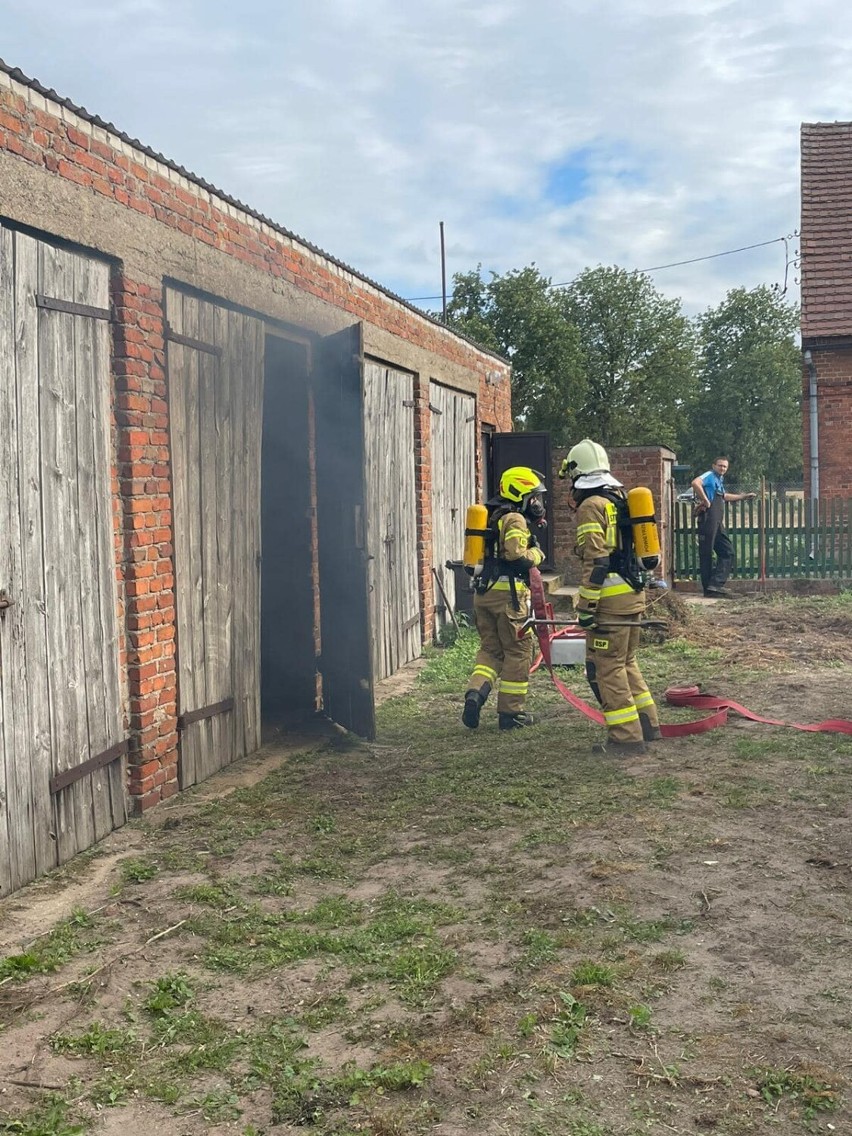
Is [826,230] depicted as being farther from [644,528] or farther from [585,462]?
[644,528]

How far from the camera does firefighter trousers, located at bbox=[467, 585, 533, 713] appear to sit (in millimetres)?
Answer: 7426

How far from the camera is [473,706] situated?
7.31 m

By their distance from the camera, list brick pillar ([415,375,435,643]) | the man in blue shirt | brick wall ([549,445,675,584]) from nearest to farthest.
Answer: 1. brick pillar ([415,375,435,643])
2. brick wall ([549,445,675,584])
3. the man in blue shirt

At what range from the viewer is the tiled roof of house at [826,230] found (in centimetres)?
1764

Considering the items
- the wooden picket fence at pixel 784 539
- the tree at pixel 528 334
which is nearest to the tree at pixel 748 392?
the tree at pixel 528 334

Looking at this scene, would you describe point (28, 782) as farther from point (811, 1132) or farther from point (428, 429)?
point (428, 429)

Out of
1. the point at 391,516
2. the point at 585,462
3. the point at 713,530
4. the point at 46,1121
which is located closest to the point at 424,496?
the point at 391,516

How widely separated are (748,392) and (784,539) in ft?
110

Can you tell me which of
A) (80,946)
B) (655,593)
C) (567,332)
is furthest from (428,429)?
(567,332)

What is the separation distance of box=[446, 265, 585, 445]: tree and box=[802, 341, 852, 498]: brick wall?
1471 centimetres

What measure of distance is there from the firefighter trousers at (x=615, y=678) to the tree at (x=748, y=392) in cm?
4177

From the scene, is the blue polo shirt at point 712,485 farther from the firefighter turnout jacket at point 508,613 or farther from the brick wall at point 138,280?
the brick wall at point 138,280

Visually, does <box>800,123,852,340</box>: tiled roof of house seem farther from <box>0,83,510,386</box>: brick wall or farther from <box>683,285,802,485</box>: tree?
<box>683,285,802,485</box>: tree

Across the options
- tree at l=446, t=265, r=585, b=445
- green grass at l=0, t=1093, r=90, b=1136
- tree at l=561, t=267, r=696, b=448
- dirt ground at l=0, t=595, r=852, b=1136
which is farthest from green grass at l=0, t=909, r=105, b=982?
tree at l=561, t=267, r=696, b=448
